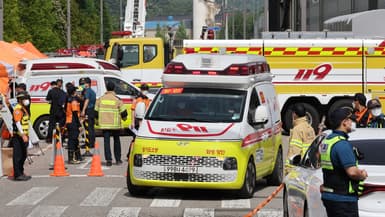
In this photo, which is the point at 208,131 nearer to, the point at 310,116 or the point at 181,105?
the point at 181,105

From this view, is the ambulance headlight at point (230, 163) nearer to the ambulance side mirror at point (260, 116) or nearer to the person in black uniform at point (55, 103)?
the ambulance side mirror at point (260, 116)

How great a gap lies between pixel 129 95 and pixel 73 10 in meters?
63.3

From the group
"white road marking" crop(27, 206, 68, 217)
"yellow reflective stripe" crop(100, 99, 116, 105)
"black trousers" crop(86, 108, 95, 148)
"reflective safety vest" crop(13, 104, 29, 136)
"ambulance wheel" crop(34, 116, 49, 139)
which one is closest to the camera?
"white road marking" crop(27, 206, 68, 217)

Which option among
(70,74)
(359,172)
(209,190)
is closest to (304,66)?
(70,74)

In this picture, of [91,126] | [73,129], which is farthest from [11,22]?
[73,129]

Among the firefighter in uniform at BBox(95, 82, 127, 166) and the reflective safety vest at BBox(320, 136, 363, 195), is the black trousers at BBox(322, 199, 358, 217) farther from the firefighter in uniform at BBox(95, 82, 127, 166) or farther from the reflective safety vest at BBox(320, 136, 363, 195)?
the firefighter in uniform at BBox(95, 82, 127, 166)

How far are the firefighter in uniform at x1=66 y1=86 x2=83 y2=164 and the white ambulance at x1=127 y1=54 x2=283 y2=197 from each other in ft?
17.3

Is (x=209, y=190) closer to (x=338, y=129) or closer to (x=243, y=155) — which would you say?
(x=243, y=155)

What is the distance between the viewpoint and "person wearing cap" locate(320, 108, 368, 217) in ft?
25.9

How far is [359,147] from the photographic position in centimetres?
→ 949

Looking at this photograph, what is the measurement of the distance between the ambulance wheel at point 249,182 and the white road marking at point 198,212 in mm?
1079

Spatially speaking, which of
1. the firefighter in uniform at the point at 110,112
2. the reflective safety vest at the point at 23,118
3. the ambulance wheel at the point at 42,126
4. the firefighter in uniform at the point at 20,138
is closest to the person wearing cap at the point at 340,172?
the firefighter in uniform at the point at 20,138

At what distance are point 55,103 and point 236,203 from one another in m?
11.5

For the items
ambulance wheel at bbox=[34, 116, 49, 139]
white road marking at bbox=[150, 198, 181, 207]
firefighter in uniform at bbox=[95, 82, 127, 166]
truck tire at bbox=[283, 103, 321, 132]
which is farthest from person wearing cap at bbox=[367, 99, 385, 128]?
ambulance wheel at bbox=[34, 116, 49, 139]
